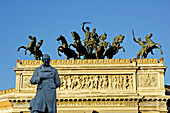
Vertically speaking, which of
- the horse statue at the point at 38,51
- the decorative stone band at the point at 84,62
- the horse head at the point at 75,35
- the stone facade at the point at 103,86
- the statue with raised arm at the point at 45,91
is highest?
the horse head at the point at 75,35

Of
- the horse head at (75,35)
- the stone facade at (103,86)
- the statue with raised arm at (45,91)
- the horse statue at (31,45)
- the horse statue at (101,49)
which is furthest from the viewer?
the horse head at (75,35)

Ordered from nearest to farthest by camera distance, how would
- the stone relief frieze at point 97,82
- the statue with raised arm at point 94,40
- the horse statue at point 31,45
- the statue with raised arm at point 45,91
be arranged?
the statue with raised arm at point 45,91
the stone relief frieze at point 97,82
the horse statue at point 31,45
the statue with raised arm at point 94,40

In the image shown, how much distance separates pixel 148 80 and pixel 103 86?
378 cm

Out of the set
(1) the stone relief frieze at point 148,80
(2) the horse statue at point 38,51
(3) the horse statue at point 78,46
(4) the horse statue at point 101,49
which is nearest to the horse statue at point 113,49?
(4) the horse statue at point 101,49

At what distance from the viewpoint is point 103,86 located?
39.2 m

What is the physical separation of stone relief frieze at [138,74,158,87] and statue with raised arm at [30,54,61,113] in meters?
27.7

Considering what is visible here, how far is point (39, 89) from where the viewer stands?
11953 mm

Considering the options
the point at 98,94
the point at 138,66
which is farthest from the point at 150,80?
the point at 98,94

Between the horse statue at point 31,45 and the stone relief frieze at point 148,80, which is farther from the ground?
the horse statue at point 31,45

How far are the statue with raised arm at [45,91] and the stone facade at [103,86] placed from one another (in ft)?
85.4

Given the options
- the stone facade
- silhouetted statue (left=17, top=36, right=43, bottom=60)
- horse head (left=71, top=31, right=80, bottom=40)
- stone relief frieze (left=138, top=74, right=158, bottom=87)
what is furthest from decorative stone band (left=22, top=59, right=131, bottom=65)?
horse head (left=71, top=31, right=80, bottom=40)

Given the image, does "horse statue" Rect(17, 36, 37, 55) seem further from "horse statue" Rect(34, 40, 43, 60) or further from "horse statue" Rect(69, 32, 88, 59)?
"horse statue" Rect(69, 32, 88, 59)

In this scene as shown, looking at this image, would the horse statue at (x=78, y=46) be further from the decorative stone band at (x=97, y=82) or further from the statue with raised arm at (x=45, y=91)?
the statue with raised arm at (x=45, y=91)

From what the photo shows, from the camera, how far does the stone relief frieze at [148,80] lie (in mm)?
39188
